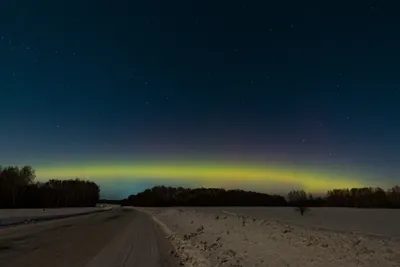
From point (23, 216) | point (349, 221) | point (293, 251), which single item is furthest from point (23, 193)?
point (293, 251)

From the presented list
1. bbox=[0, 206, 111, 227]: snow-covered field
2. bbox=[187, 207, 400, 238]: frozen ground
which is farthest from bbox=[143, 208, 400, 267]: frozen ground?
bbox=[0, 206, 111, 227]: snow-covered field

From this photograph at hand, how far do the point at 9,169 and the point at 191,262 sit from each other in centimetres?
14148

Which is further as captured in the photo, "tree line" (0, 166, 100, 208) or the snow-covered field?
"tree line" (0, 166, 100, 208)

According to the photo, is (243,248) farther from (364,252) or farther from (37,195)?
(37,195)

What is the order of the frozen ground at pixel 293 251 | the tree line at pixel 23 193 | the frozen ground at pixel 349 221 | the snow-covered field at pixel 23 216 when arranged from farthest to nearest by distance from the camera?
1. the tree line at pixel 23 193
2. the snow-covered field at pixel 23 216
3. the frozen ground at pixel 349 221
4. the frozen ground at pixel 293 251

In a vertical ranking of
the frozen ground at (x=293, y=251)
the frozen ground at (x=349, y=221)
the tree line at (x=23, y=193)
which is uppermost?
the tree line at (x=23, y=193)

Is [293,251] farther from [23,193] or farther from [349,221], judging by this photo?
[23,193]

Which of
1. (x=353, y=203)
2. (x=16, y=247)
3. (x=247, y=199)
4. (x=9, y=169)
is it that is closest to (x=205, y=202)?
(x=247, y=199)

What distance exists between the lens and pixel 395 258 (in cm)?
1008

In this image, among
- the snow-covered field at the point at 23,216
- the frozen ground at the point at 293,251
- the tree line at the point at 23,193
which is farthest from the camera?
the tree line at the point at 23,193

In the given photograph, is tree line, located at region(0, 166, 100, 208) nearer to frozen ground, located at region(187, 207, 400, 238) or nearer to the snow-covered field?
the snow-covered field

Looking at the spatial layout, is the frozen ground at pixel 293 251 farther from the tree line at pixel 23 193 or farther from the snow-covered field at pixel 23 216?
the tree line at pixel 23 193

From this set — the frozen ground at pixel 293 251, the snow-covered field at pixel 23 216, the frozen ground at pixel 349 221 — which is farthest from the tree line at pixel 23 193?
the frozen ground at pixel 293 251

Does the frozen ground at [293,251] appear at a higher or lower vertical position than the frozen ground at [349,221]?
lower
